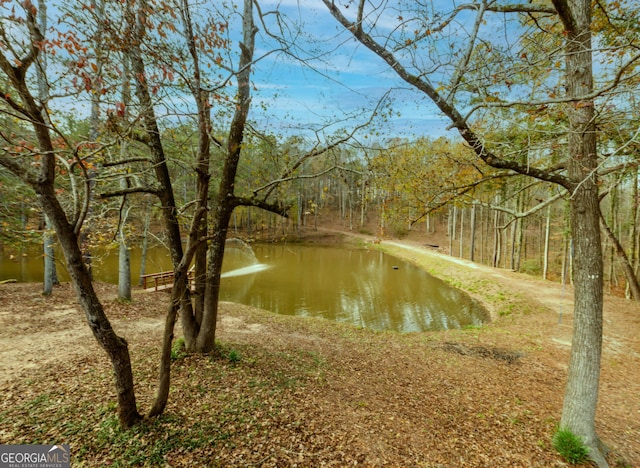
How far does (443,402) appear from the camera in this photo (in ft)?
15.2

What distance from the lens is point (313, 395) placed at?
169 inches

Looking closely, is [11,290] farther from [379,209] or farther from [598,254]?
[598,254]

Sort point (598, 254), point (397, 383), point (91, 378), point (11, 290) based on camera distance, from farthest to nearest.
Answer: point (11, 290) → point (397, 383) → point (91, 378) → point (598, 254)

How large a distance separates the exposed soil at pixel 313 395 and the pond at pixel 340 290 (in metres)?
2.57

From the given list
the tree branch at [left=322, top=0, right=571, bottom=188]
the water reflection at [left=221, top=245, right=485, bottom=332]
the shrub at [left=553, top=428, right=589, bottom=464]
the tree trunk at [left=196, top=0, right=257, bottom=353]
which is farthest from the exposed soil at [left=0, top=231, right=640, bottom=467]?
the tree branch at [left=322, top=0, right=571, bottom=188]

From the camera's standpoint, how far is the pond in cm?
1124

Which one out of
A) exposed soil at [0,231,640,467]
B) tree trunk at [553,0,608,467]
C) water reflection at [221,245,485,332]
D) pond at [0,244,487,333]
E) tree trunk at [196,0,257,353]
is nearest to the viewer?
exposed soil at [0,231,640,467]

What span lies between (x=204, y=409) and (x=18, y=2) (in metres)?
4.33

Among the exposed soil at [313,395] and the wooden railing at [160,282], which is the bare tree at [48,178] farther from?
the wooden railing at [160,282]

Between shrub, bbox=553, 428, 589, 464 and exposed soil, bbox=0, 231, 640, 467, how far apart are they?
13 centimetres

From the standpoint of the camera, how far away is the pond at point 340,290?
1124 centimetres

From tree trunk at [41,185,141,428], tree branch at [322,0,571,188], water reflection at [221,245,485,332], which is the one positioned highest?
tree branch at [322,0,571,188]

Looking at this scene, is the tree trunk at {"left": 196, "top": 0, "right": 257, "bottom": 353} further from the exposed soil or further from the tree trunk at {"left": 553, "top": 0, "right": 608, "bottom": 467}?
the tree trunk at {"left": 553, "top": 0, "right": 608, "bottom": 467}

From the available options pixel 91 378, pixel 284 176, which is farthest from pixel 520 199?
pixel 91 378
